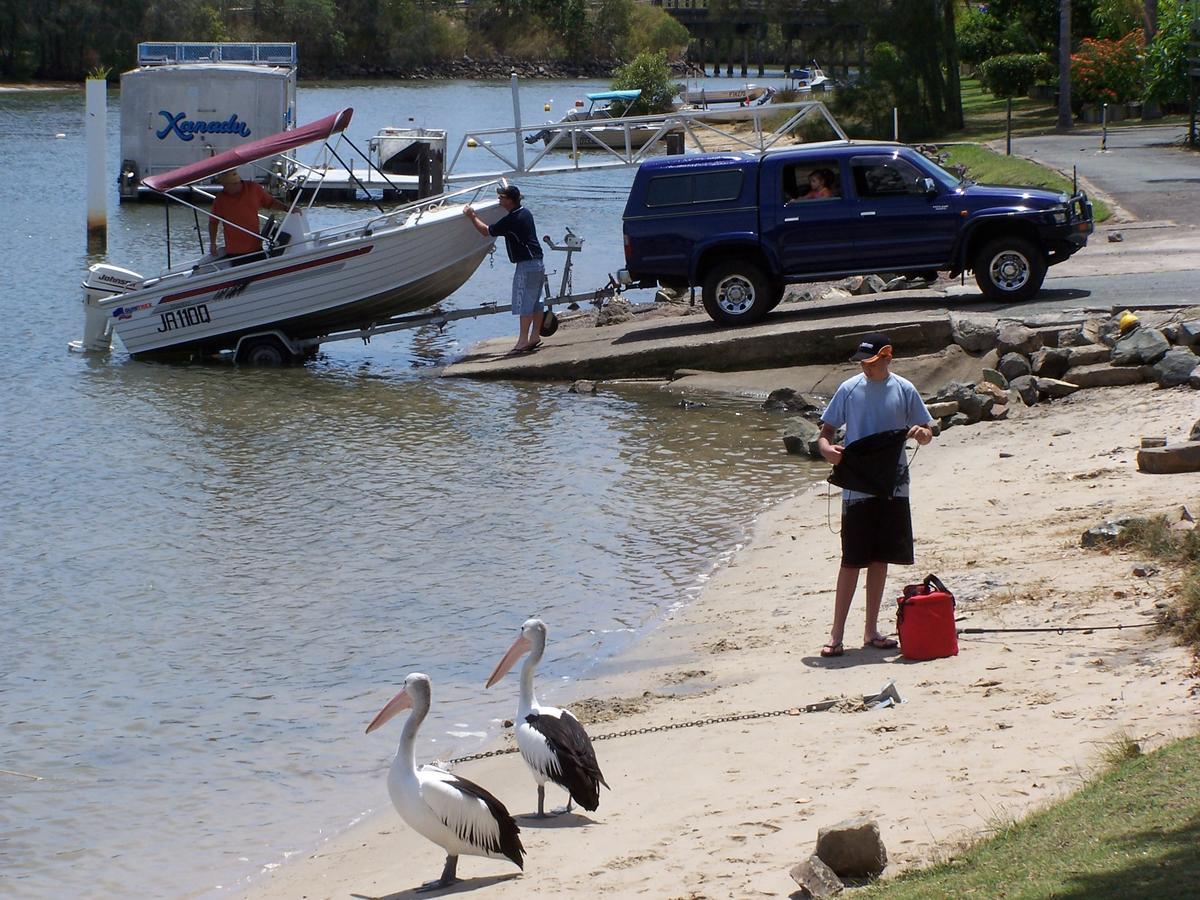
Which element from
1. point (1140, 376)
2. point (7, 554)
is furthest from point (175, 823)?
point (1140, 376)

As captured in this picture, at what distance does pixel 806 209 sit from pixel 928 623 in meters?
11.2

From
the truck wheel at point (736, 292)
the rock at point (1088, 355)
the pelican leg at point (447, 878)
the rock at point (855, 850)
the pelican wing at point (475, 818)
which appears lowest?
the pelican leg at point (447, 878)

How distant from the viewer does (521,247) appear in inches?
788

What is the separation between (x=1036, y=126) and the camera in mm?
46000

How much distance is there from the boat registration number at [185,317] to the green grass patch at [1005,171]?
12.4 m

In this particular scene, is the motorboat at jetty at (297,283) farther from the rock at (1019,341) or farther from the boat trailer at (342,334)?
the rock at (1019,341)

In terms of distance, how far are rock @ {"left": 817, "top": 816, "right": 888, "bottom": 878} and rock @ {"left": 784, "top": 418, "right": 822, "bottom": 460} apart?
9696mm

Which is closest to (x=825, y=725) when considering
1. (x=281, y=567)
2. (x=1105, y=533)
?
(x=1105, y=533)

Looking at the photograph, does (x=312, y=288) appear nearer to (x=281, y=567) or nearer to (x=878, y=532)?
(x=281, y=567)

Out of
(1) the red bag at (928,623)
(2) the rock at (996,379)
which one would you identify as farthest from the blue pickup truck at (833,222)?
(1) the red bag at (928,623)

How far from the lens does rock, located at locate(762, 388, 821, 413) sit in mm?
17102

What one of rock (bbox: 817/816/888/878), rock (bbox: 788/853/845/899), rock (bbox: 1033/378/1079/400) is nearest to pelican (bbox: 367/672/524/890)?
rock (bbox: 788/853/845/899)

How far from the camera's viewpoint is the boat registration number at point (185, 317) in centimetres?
2109

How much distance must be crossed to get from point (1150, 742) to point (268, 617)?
6.55 m
